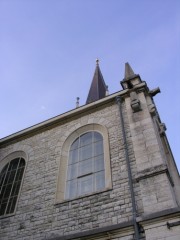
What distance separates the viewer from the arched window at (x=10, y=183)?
305 inches

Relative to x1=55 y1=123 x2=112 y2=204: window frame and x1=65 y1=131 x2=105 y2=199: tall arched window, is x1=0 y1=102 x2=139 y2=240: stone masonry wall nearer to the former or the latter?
x1=55 y1=123 x2=112 y2=204: window frame

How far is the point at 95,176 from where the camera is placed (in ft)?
23.5

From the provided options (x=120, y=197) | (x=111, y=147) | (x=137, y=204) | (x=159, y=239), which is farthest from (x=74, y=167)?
(x=159, y=239)

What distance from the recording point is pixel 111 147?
7.43 metres

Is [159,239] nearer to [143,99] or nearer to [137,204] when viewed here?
[137,204]

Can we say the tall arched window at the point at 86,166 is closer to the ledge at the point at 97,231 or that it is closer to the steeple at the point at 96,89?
the ledge at the point at 97,231

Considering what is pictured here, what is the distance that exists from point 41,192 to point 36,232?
1.18 metres

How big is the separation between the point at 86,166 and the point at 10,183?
2611 millimetres

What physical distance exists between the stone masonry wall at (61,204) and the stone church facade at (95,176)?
23 millimetres

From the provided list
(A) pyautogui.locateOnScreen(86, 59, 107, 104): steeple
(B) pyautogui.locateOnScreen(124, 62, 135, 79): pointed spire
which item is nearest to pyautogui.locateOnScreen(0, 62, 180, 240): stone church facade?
(B) pyautogui.locateOnScreen(124, 62, 135, 79): pointed spire

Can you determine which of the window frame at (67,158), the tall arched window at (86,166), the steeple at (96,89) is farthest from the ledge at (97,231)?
the steeple at (96,89)

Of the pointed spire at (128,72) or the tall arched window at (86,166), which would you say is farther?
the pointed spire at (128,72)

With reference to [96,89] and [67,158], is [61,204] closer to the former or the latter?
[67,158]

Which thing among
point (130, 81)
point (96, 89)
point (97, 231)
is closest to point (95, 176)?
point (97, 231)
